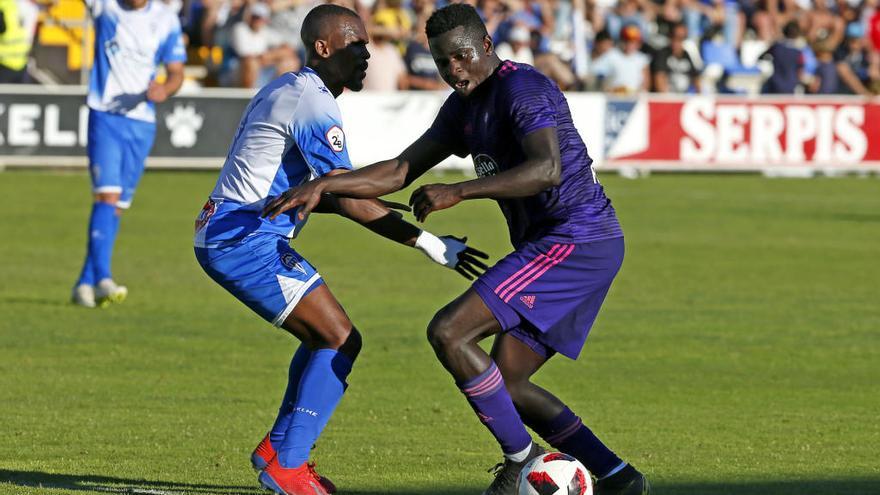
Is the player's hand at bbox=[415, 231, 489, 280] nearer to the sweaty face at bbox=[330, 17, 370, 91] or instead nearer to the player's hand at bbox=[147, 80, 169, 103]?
the sweaty face at bbox=[330, 17, 370, 91]

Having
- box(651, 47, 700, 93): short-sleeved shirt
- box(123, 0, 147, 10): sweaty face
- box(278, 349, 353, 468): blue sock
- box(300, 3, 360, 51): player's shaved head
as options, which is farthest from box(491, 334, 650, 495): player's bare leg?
box(651, 47, 700, 93): short-sleeved shirt

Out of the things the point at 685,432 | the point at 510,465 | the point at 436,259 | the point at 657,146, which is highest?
the point at 436,259

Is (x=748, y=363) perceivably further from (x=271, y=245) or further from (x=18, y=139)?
(x=18, y=139)

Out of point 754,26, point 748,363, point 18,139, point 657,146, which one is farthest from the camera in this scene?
point 754,26

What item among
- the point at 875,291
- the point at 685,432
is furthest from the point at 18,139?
the point at 685,432

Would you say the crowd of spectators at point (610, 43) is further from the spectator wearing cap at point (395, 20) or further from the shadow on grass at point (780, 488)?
the shadow on grass at point (780, 488)

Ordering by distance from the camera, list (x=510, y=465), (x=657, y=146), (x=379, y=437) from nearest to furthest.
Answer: (x=510, y=465), (x=379, y=437), (x=657, y=146)

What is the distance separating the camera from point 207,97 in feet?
76.0

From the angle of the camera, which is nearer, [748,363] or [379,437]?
[379,437]

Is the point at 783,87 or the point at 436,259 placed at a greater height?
the point at 436,259

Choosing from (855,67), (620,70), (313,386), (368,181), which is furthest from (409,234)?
(855,67)

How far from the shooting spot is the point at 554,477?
652cm

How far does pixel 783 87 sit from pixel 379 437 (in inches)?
819

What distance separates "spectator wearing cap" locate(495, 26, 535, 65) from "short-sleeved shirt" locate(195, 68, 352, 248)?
19693mm
